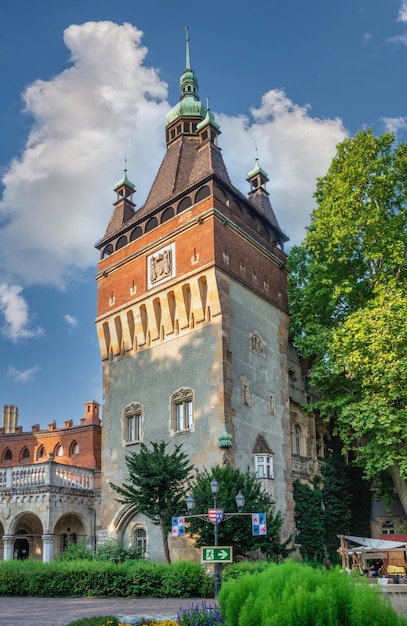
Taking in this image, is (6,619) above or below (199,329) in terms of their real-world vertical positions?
below

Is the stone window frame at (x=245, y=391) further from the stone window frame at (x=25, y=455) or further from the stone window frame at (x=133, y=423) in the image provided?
the stone window frame at (x=25, y=455)

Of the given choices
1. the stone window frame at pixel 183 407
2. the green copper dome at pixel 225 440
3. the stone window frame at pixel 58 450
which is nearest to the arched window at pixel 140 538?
the stone window frame at pixel 183 407

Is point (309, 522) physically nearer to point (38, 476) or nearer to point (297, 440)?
point (297, 440)

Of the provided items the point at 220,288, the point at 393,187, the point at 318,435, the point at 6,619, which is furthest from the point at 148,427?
the point at 393,187

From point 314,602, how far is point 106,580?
40.5 ft

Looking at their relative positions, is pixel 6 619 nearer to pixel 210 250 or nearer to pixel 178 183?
pixel 210 250

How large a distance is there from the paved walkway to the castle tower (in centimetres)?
735

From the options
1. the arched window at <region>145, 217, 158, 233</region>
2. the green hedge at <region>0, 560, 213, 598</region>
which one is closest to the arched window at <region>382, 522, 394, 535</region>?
the green hedge at <region>0, 560, 213, 598</region>

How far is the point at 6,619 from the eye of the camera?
46.7ft

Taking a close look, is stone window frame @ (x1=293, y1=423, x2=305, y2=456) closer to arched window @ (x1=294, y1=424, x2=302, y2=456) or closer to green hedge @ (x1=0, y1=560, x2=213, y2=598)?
arched window @ (x1=294, y1=424, x2=302, y2=456)

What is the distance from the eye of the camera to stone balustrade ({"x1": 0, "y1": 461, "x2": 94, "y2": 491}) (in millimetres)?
26922

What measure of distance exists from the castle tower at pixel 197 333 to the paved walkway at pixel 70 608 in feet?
24.1

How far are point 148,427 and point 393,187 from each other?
1601 centimetres

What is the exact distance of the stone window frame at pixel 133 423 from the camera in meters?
28.4
